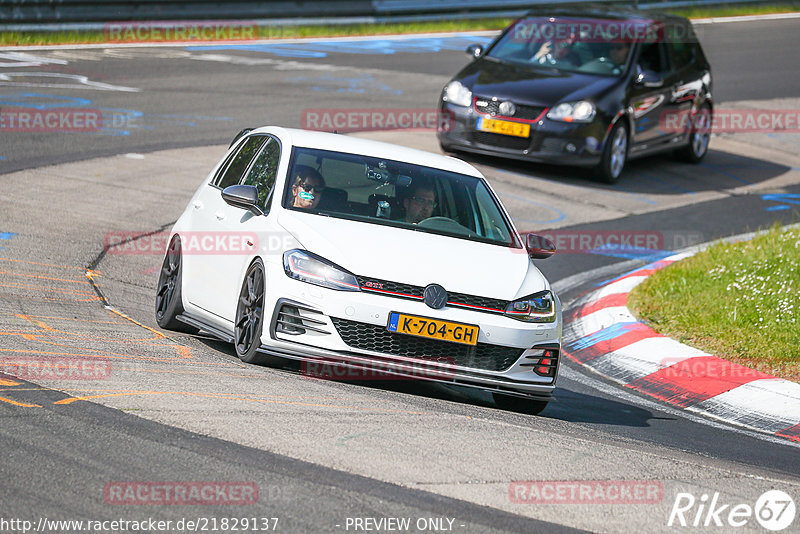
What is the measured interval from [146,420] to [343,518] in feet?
4.11

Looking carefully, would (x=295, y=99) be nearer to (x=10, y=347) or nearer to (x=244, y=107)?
(x=244, y=107)

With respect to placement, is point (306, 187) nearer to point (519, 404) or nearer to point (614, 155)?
point (519, 404)

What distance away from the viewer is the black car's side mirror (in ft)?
52.1

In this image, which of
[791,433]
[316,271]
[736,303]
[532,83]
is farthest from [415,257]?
[532,83]

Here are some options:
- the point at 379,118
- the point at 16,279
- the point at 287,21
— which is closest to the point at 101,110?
the point at 379,118

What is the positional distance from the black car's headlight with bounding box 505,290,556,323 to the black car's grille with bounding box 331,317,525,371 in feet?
0.89

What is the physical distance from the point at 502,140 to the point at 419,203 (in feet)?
25.1

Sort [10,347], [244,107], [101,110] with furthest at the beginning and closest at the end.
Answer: [244,107]
[101,110]
[10,347]

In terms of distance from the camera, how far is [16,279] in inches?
336

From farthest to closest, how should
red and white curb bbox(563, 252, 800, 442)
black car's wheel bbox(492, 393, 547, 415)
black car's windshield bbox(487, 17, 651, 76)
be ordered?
black car's windshield bbox(487, 17, 651, 76) → red and white curb bbox(563, 252, 800, 442) → black car's wheel bbox(492, 393, 547, 415)

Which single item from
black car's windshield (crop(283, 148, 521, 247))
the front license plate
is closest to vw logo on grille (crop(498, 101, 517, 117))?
black car's windshield (crop(283, 148, 521, 247))

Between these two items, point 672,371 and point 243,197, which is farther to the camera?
point 672,371

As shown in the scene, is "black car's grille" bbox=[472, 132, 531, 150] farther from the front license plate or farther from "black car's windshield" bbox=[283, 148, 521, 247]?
the front license plate

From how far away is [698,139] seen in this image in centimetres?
1761
